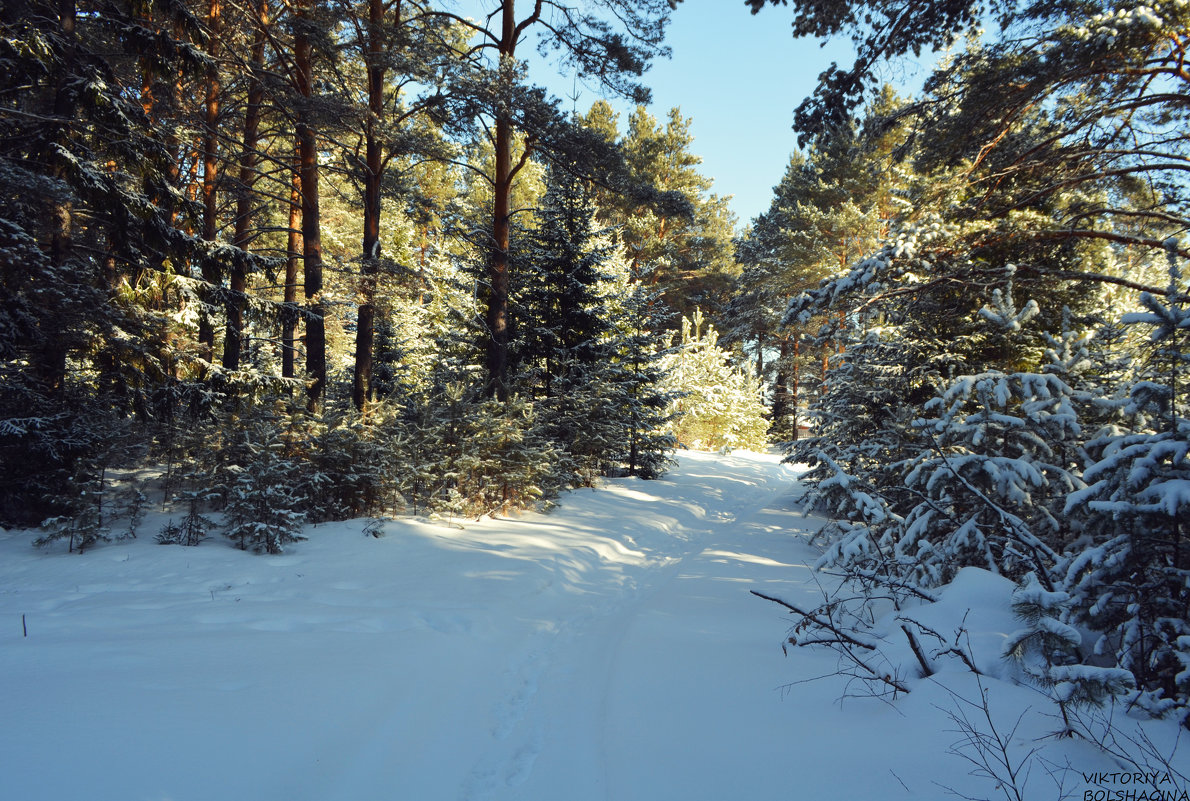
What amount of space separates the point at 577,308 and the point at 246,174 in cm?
882

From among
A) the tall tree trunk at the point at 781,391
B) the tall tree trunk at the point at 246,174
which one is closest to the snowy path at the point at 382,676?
the tall tree trunk at the point at 246,174

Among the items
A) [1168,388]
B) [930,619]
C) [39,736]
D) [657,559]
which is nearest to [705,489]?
[657,559]

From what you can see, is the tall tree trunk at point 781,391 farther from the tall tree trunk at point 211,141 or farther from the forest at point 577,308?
the tall tree trunk at point 211,141

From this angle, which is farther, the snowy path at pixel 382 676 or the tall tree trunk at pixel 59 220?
the tall tree trunk at pixel 59 220

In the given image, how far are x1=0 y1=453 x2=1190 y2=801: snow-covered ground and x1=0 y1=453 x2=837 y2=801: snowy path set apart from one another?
18 mm

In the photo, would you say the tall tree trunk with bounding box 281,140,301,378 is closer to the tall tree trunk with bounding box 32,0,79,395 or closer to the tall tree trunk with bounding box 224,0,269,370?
the tall tree trunk with bounding box 224,0,269,370

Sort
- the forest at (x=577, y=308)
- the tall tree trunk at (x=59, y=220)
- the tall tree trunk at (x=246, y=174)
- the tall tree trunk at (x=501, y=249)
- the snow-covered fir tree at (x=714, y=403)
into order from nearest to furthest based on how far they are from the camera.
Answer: the forest at (x=577, y=308) → the tall tree trunk at (x=59, y=220) → the tall tree trunk at (x=246, y=174) → the tall tree trunk at (x=501, y=249) → the snow-covered fir tree at (x=714, y=403)

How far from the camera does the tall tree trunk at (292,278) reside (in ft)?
33.0

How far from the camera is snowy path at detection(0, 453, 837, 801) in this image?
9.03ft

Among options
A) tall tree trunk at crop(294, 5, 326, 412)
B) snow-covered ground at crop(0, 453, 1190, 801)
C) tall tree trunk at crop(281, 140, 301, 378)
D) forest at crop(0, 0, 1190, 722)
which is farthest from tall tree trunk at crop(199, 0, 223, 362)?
snow-covered ground at crop(0, 453, 1190, 801)

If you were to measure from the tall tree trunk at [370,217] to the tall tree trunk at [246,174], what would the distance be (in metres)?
1.88

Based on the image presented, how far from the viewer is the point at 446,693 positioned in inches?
153

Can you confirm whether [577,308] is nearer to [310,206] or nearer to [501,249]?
[501,249]

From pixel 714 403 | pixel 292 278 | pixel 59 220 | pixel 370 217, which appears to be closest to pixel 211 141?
pixel 292 278
